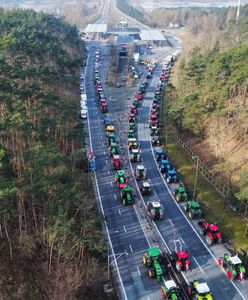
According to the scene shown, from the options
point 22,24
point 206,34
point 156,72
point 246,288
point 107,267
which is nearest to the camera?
point 246,288

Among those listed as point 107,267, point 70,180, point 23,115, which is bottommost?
point 107,267

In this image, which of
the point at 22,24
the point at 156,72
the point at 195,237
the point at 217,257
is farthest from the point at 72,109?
the point at 156,72

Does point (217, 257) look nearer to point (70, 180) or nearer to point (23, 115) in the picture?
point (70, 180)

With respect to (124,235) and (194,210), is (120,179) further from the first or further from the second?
(194,210)

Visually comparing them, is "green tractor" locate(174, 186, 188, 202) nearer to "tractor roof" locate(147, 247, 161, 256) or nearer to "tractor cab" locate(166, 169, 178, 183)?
"tractor cab" locate(166, 169, 178, 183)

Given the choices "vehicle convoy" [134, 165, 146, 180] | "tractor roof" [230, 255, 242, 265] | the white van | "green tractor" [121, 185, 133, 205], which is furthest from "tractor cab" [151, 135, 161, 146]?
"tractor roof" [230, 255, 242, 265]

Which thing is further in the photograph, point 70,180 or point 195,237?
point 195,237

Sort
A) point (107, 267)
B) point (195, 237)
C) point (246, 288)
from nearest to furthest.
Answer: point (246, 288)
point (107, 267)
point (195, 237)
